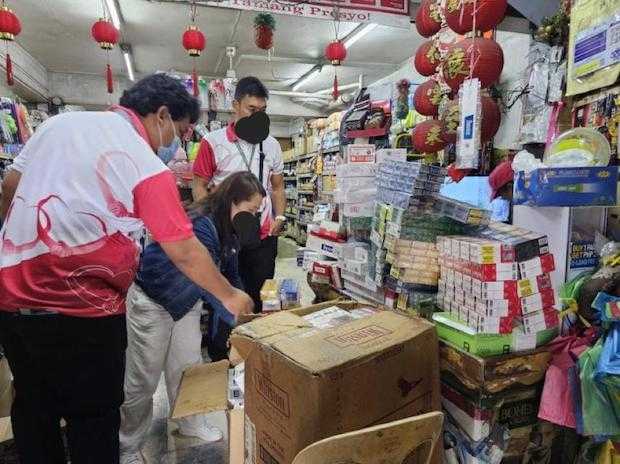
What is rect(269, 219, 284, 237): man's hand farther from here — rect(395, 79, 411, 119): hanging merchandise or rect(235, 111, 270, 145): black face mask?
rect(395, 79, 411, 119): hanging merchandise

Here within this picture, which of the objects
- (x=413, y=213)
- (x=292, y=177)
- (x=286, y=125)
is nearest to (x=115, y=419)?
(x=413, y=213)

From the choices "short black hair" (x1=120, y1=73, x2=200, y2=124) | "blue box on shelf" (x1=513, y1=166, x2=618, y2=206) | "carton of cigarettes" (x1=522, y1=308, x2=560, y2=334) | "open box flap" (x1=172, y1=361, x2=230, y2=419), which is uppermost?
"short black hair" (x1=120, y1=73, x2=200, y2=124)

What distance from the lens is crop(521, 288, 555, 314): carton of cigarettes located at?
1.44 meters

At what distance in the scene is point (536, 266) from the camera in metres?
1.46

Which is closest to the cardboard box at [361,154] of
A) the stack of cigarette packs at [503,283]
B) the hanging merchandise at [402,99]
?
the stack of cigarette packs at [503,283]

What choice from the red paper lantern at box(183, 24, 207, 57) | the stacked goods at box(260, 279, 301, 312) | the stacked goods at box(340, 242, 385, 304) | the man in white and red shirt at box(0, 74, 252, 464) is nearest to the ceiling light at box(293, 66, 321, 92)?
the red paper lantern at box(183, 24, 207, 57)

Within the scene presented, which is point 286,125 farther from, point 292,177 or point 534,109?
point 534,109

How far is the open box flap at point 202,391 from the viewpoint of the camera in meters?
1.73

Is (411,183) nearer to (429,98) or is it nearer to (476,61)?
(476,61)

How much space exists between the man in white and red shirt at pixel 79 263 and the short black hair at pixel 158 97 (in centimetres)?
7

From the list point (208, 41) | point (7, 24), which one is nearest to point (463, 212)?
point (7, 24)

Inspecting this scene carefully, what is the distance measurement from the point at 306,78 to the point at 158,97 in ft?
32.0

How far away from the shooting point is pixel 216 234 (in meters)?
1.87

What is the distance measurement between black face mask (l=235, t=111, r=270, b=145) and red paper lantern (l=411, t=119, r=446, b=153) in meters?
1.23
